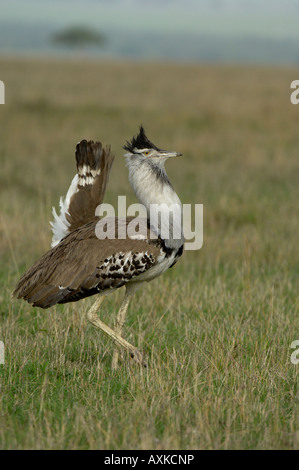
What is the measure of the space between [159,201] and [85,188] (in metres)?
1.00

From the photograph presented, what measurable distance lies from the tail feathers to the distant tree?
8092 centimetres

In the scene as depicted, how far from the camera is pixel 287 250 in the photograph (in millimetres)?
9008

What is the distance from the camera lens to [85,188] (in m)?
5.99

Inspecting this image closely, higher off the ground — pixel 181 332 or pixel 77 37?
pixel 77 37

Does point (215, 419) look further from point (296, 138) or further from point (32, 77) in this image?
point (32, 77)

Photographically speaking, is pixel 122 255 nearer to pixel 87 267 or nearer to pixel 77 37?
pixel 87 267

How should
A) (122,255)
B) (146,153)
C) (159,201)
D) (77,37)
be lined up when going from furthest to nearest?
(77,37) → (146,153) → (159,201) → (122,255)

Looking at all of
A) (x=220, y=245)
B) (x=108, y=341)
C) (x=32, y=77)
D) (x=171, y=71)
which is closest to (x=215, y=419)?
(x=108, y=341)

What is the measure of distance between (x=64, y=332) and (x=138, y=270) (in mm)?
Answer: 1140

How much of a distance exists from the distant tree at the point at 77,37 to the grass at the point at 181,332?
70963mm

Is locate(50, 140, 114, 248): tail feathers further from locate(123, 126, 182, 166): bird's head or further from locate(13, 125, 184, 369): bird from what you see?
locate(123, 126, 182, 166): bird's head

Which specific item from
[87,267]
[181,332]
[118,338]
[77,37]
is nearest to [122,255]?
[87,267]

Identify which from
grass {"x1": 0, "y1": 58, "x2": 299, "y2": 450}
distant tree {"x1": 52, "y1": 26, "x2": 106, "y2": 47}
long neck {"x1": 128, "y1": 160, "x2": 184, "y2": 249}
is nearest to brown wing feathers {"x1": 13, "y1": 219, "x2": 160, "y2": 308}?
long neck {"x1": 128, "y1": 160, "x2": 184, "y2": 249}

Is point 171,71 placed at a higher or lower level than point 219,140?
higher
